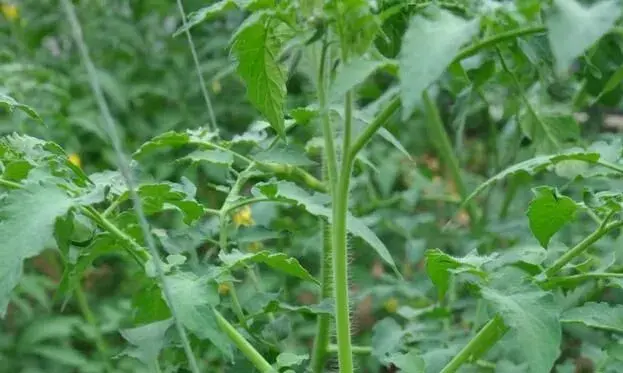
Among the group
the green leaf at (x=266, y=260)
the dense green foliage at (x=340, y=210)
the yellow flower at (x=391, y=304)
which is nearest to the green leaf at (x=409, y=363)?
the dense green foliage at (x=340, y=210)

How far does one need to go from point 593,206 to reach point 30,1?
199 cm

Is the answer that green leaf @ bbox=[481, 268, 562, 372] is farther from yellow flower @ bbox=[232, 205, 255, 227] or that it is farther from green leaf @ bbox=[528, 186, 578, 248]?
yellow flower @ bbox=[232, 205, 255, 227]

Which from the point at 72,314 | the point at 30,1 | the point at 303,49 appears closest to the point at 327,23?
the point at 303,49

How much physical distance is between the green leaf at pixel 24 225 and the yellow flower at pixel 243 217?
1.63 feet

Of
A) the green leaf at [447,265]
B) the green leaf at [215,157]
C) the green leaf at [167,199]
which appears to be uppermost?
the green leaf at [167,199]

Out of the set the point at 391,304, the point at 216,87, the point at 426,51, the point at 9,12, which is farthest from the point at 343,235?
the point at 9,12

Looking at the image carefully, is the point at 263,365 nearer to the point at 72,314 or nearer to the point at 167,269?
the point at 167,269

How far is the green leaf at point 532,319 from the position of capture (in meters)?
0.91

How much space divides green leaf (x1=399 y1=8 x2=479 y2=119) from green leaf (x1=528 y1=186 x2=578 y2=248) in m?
0.26

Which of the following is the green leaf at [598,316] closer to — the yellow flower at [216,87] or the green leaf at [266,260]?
the green leaf at [266,260]

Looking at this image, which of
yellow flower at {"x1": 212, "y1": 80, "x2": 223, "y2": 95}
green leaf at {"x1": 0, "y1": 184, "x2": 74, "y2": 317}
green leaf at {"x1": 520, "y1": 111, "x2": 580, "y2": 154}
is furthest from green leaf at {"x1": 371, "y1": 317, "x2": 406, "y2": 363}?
yellow flower at {"x1": 212, "y1": 80, "x2": 223, "y2": 95}

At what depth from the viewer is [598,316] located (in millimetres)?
1070

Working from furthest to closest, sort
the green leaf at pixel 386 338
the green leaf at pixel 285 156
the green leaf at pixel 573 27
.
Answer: the green leaf at pixel 386 338 → the green leaf at pixel 285 156 → the green leaf at pixel 573 27

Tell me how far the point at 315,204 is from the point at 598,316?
0.99ft
